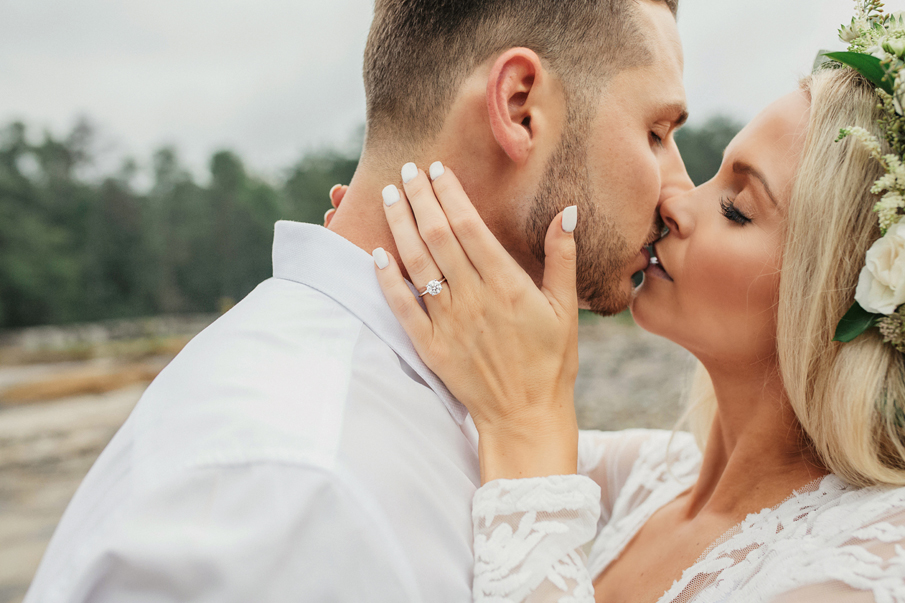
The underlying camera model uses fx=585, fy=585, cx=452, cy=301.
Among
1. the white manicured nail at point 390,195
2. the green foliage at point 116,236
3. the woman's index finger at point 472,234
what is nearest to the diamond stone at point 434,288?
the woman's index finger at point 472,234

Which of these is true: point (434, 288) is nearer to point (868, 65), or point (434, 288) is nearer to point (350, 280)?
point (350, 280)

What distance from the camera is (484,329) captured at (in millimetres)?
1672

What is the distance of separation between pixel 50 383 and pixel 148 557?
74.0 ft

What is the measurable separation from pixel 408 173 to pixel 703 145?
82.1ft

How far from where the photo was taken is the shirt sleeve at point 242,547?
3.66 feet

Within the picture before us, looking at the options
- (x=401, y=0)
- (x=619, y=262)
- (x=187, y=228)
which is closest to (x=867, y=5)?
(x=619, y=262)

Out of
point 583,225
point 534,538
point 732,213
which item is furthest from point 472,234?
point 732,213

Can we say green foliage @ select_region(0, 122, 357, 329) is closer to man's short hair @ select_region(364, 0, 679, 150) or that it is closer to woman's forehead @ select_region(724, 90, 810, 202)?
man's short hair @ select_region(364, 0, 679, 150)

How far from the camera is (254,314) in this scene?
1.60 meters

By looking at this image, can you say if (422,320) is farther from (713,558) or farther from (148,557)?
(713,558)

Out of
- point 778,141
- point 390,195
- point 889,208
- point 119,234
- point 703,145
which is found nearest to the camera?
point 889,208

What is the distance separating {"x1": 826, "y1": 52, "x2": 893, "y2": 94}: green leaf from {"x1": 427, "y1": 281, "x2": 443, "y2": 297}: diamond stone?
1337 mm

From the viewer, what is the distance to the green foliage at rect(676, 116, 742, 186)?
2080 centimetres

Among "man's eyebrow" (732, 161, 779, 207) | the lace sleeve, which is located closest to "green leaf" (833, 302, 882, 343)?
"man's eyebrow" (732, 161, 779, 207)
